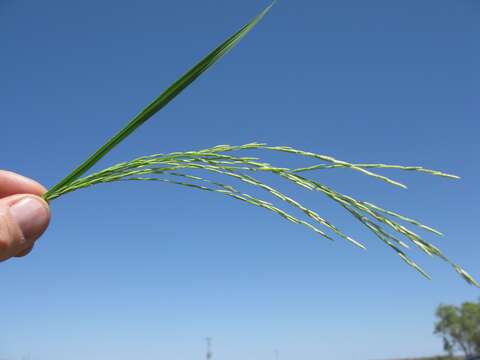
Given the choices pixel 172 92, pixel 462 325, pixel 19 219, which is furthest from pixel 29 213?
pixel 462 325

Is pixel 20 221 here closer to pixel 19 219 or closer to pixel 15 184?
pixel 19 219

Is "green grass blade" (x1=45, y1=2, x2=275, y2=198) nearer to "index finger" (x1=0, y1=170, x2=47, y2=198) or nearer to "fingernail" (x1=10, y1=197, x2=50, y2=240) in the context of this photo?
"fingernail" (x1=10, y1=197, x2=50, y2=240)

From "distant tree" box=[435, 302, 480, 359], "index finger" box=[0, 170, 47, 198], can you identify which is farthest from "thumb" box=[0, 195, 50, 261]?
"distant tree" box=[435, 302, 480, 359]

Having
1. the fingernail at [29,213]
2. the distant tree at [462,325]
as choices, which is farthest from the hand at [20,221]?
the distant tree at [462,325]

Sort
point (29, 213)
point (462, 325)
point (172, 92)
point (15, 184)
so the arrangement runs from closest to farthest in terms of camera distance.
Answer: point (172, 92) < point (29, 213) < point (15, 184) < point (462, 325)

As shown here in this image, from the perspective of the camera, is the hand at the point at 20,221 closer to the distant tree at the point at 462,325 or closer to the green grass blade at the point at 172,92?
the green grass blade at the point at 172,92

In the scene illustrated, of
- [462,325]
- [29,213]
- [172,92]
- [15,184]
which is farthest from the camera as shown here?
[462,325]
